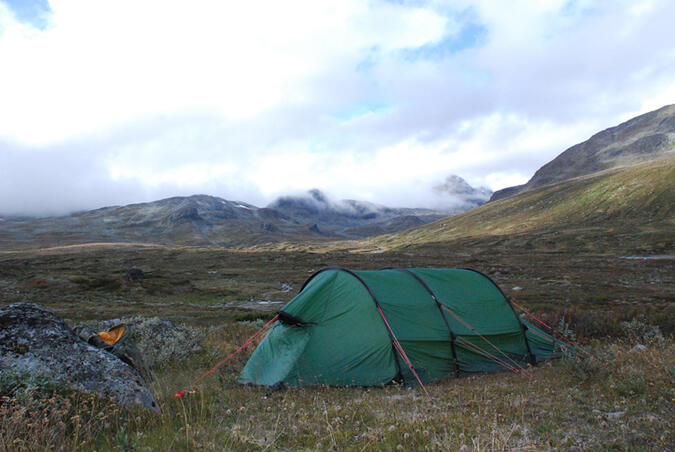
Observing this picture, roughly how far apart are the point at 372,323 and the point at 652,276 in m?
41.8

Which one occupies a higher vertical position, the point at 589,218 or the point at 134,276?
the point at 589,218

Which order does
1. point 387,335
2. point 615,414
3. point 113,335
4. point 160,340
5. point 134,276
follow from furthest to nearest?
point 134,276, point 160,340, point 387,335, point 113,335, point 615,414

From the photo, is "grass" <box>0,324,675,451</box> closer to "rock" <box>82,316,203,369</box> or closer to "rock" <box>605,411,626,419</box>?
"rock" <box>605,411,626,419</box>

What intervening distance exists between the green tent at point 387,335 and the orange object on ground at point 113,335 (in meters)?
3.05

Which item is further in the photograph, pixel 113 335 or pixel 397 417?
pixel 113 335

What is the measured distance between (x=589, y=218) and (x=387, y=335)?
447 ft

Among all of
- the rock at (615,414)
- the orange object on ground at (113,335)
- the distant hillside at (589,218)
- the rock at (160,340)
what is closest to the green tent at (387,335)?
the rock at (160,340)

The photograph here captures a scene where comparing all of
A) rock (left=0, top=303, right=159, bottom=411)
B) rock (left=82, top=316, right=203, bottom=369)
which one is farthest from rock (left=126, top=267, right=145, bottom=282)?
rock (left=0, top=303, right=159, bottom=411)

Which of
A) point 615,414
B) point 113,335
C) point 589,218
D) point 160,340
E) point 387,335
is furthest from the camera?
point 589,218

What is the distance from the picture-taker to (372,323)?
9727 mm

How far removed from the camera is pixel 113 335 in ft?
28.8

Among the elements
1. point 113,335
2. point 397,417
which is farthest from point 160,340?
point 397,417

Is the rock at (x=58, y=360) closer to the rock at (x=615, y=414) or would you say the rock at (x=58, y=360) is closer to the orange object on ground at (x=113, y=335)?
the orange object on ground at (x=113, y=335)

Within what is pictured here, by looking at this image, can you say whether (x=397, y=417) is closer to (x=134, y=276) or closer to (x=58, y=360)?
(x=58, y=360)
